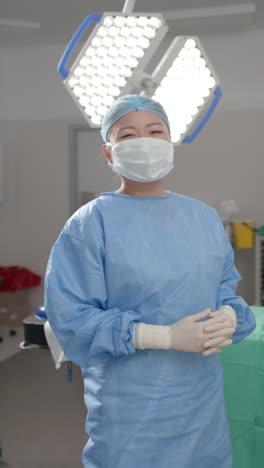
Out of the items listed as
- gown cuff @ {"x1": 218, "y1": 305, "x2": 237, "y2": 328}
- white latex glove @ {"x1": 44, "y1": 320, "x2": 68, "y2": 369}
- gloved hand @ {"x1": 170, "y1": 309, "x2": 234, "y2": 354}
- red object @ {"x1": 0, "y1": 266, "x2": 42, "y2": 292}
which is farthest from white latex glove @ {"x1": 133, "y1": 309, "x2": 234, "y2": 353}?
red object @ {"x1": 0, "y1": 266, "x2": 42, "y2": 292}

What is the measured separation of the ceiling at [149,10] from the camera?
330 centimetres

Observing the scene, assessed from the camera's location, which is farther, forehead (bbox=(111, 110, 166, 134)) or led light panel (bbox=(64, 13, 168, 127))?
led light panel (bbox=(64, 13, 168, 127))

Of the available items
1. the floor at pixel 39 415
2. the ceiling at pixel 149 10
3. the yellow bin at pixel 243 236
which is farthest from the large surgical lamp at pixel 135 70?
the yellow bin at pixel 243 236

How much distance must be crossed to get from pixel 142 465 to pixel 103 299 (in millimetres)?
382

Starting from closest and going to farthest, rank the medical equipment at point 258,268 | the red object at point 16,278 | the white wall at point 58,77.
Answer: the medical equipment at point 258,268
the white wall at point 58,77
the red object at point 16,278

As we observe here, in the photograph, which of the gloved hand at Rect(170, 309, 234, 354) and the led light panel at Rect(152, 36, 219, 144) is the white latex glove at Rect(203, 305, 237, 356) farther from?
the led light panel at Rect(152, 36, 219, 144)

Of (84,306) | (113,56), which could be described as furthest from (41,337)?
(113,56)

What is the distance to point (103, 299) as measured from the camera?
101cm

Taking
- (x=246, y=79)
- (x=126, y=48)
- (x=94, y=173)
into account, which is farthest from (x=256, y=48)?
(x=126, y=48)

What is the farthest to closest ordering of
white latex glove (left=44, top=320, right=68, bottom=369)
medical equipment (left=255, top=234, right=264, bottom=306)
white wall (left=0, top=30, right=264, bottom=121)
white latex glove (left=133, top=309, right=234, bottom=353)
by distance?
1. white wall (left=0, top=30, right=264, bottom=121)
2. medical equipment (left=255, top=234, right=264, bottom=306)
3. white latex glove (left=44, top=320, right=68, bottom=369)
4. white latex glove (left=133, top=309, right=234, bottom=353)

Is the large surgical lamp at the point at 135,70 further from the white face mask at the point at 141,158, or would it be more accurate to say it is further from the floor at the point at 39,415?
the floor at the point at 39,415

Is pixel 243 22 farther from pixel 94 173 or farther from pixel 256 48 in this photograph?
pixel 94 173

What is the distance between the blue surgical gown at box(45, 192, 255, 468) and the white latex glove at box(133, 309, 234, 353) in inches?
1.4

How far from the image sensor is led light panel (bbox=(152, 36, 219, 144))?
150cm
